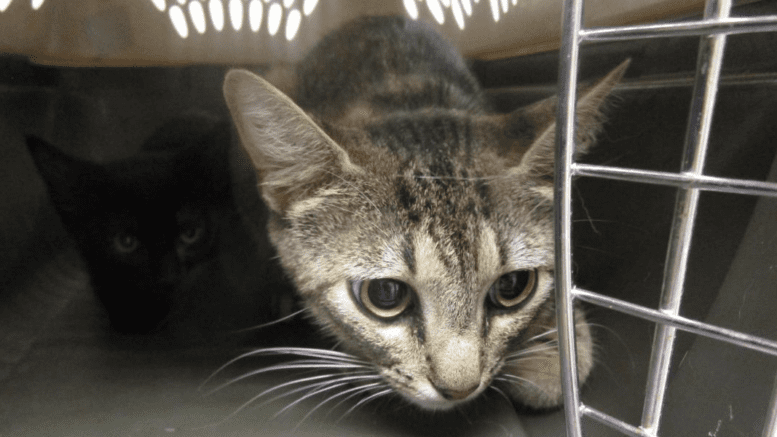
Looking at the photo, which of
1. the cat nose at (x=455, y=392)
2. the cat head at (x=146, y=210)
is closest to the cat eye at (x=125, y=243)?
the cat head at (x=146, y=210)

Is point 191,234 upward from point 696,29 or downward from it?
downward

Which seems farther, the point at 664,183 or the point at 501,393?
the point at 501,393

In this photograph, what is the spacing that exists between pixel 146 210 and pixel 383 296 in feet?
1.02

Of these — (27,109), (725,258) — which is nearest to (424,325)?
(725,258)

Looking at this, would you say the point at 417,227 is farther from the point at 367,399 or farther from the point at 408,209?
the point at 367,399

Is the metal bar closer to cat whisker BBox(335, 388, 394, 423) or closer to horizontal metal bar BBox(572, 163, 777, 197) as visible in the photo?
horizontal metal bar BBox(572, 163, 777, 197)

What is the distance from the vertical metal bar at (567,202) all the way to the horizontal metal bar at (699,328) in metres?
0.03

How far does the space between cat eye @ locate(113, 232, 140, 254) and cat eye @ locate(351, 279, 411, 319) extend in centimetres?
27

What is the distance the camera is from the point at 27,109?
0.52 meters

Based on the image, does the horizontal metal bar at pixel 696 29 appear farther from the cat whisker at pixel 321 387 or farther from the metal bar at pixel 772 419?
the cat whisker at pixel 321 387

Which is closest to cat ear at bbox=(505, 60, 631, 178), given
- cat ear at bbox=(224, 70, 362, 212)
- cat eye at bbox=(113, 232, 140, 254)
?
cat ear at bbox=(224, 70, 362, 212)

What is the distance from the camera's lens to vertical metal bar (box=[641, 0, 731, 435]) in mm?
430

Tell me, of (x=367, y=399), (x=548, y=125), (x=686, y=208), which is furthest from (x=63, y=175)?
(x=686, y=208)

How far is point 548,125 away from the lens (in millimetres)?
568
